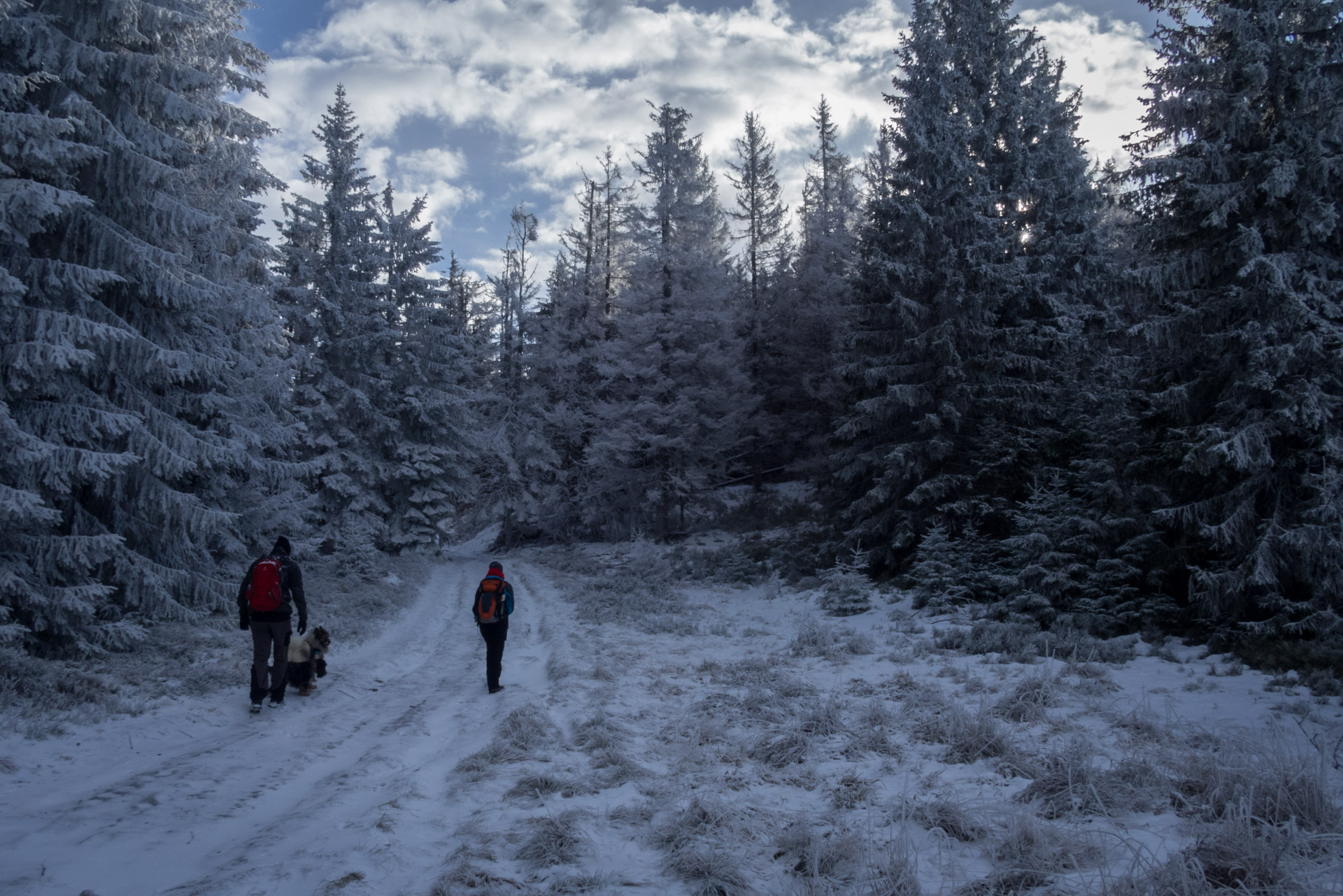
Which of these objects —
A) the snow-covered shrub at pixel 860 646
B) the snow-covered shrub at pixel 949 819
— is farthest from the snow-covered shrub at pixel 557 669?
the snow-covered shrub at pixel 949 819

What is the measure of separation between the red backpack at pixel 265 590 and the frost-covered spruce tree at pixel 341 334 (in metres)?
16.6

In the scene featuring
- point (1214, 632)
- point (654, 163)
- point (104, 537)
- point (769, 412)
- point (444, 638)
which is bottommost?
point (444, 638)

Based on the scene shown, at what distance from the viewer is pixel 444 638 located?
1360 cm

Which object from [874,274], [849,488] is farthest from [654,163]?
[849,488]

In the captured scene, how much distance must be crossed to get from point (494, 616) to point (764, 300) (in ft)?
82.4

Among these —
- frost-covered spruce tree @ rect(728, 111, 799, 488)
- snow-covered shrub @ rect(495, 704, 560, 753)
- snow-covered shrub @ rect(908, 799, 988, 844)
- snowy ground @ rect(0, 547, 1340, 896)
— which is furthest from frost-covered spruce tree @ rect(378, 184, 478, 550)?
snow-covered shrub @ rect(908, 799, 988, 844)

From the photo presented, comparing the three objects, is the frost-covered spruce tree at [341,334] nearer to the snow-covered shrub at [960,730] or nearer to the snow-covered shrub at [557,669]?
the snow-covered shrub at [557,669]

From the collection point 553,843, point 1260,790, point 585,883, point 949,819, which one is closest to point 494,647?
point 553,843

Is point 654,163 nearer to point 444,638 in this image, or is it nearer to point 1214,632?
point 444,638

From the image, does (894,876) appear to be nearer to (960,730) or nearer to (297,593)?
(960,730)

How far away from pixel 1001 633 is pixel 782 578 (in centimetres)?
931

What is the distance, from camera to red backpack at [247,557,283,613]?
7941mm

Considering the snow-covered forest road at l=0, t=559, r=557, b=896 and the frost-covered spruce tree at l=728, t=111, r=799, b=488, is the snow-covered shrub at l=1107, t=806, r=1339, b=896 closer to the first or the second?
the snow-covered forest road at l=0, t=559, r=557, b=896

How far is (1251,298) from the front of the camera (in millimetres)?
9391
